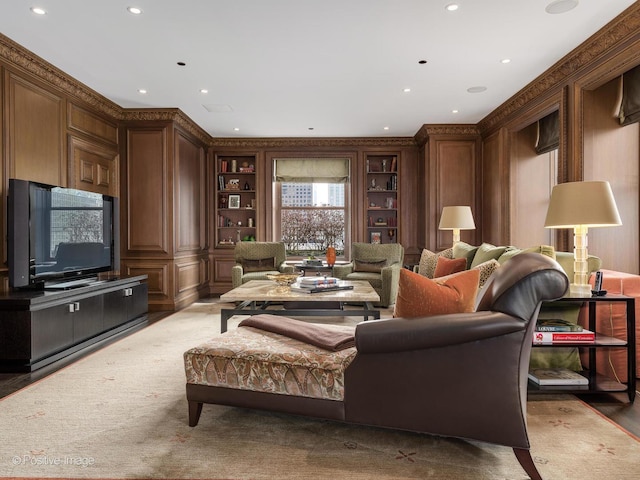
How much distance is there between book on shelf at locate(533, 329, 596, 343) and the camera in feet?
7.93

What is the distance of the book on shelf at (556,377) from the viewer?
96.2 inches

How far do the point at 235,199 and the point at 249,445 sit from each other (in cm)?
566

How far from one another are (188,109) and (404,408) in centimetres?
488

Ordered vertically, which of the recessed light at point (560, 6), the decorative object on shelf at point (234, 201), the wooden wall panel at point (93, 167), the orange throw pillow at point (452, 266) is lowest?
the orange throw pillow at point (452, 266)

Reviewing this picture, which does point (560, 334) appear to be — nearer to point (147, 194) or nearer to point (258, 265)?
point (258, 265)

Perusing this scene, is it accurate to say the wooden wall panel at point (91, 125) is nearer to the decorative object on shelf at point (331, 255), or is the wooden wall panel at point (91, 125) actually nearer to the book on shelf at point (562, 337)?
the decorative object on shelf at point (331, 255)

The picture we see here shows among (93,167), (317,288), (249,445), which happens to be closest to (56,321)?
(317,288)

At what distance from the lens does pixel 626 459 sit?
1775 mm

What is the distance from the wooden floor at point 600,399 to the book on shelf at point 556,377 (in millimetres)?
110

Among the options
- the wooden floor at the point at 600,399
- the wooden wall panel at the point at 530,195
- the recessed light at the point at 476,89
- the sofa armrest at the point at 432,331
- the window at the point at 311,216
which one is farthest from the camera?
the window at the point at 311,216

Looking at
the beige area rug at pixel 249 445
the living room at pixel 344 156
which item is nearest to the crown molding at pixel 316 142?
the living room at pixel 344 156

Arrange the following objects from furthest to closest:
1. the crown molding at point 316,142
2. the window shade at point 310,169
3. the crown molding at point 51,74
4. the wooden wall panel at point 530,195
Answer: the window shade at point 310,169, the crown molding at point 316,142, the wooden wall panel at point 530,195, the crown molding at point 51,74

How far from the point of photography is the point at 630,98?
3379 millimetres

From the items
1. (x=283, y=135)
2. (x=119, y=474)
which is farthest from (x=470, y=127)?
(x=119, y=474)
